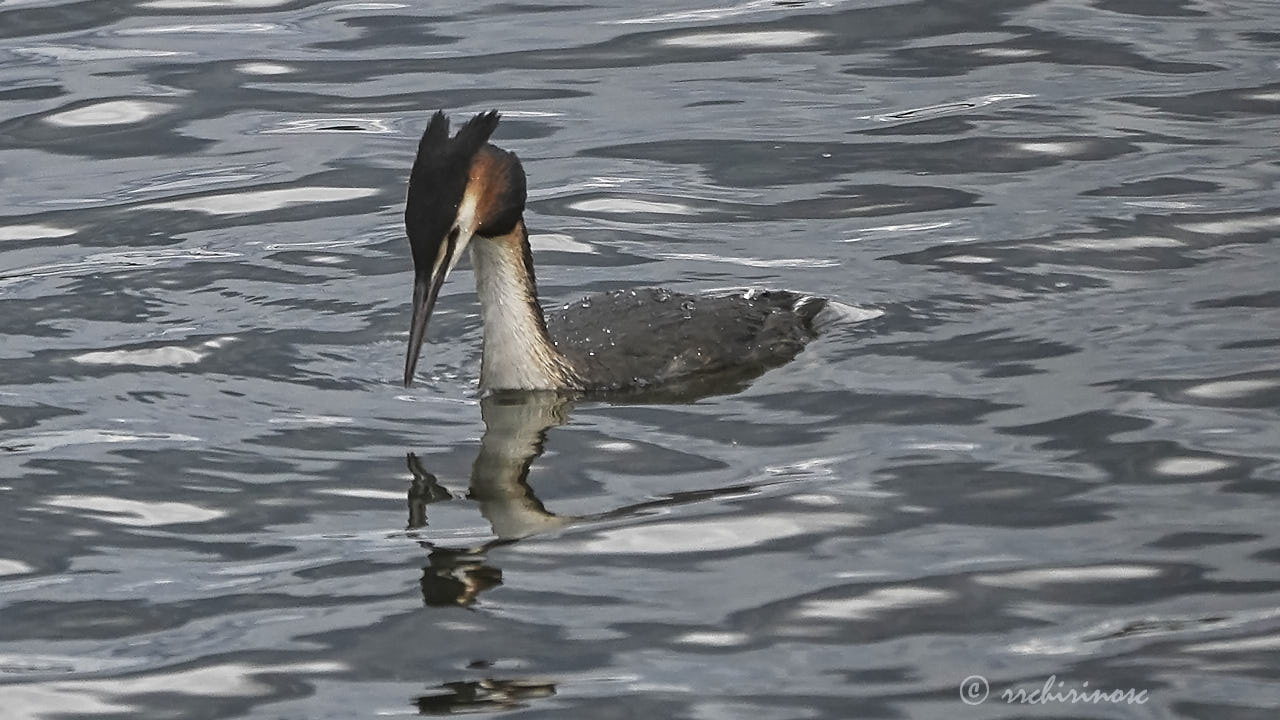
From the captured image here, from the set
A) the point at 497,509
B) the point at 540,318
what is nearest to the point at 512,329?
the point at 540,318

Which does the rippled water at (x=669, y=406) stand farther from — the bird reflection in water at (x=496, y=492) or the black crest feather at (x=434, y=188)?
the black crest feather at (x=434, y=188)

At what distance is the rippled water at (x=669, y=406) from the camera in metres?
6.92

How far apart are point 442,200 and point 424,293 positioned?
38 cm

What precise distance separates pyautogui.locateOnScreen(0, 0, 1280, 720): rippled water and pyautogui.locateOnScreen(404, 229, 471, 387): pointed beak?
0.37m

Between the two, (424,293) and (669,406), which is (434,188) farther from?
(669,406)

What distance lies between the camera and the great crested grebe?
8.90 metres

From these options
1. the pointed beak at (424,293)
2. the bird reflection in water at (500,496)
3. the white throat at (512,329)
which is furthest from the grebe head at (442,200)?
the bird reflection in water at (500,496)

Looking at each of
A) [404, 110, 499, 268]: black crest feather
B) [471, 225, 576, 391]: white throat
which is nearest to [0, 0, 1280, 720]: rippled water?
[471, 225, 576, 391]: white throat

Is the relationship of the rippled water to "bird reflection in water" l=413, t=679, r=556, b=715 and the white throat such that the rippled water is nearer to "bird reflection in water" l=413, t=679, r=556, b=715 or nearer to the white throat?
"bird reflection in water" l=413, t=679, r=556, b=715

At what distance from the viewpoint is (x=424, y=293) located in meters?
8.80

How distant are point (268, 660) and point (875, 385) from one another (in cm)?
336

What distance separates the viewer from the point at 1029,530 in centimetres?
770

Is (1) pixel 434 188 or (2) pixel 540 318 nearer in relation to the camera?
(1) pixel 434 188

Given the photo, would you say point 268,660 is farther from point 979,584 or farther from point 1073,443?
point 1073,443
